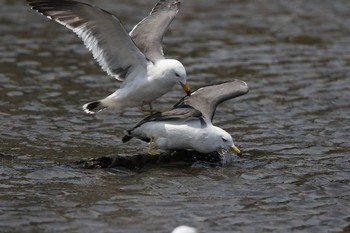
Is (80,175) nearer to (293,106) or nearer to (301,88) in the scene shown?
(293,106)

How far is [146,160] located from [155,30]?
6.16 ft

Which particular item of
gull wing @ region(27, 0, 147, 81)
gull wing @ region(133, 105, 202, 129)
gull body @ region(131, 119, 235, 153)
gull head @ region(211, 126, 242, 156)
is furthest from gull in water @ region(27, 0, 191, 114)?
gull head @ region(211, 126, 242, 156)

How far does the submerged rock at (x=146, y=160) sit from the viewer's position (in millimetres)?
9251

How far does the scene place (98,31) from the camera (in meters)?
9.62

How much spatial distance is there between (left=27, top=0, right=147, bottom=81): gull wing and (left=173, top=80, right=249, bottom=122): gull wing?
739 millimetres

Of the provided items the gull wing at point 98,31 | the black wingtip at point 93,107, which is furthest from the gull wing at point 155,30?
the black wingtip at point 93,107

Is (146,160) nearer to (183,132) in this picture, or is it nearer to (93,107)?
(183,132)

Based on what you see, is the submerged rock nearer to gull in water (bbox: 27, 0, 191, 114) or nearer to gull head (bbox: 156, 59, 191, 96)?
gull in water (bbox: 27, 0, 191, 114)

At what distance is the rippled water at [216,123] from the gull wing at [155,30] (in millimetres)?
1220

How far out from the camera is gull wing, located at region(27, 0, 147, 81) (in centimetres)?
941

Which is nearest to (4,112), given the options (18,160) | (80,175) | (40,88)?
(40,88)

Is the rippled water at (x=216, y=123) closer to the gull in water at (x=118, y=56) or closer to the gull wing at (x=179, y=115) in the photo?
the gull wing at (x=179, y=115)

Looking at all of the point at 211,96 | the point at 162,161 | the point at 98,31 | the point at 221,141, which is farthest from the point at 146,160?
the point at 98,31

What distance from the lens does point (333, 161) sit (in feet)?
31.8
